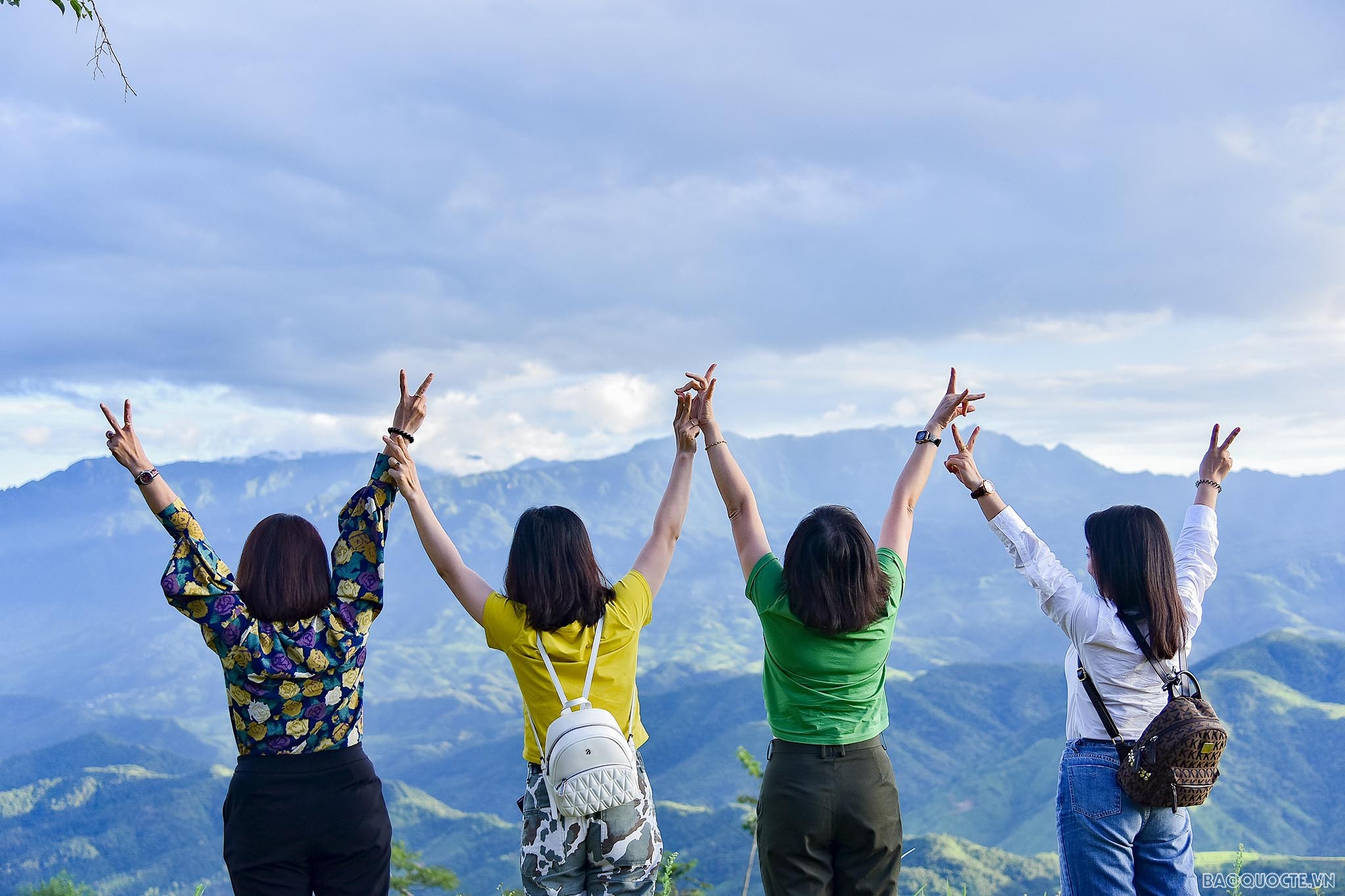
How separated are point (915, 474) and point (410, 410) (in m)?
2.52

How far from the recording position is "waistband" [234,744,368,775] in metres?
4.34

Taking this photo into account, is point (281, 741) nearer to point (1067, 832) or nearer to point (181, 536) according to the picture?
point (181, 536)

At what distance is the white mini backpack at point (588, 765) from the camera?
3.93 meters

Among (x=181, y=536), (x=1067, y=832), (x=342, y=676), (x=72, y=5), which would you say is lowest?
(x=1067, y=832)

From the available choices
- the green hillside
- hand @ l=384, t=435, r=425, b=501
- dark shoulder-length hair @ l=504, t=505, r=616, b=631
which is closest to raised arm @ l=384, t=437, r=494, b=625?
hand @ l=384, t=435, r=425, b=501

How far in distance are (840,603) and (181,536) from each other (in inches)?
113

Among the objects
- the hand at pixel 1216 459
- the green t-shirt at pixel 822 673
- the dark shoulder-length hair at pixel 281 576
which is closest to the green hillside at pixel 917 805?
the hand at pixel 1216 459

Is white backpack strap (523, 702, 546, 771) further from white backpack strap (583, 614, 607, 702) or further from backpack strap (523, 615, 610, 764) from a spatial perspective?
white backpack strap (583, 614, 607, 702)

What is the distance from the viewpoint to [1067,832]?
184 inches

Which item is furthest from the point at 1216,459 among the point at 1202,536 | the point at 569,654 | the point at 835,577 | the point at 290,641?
the point at 290,641

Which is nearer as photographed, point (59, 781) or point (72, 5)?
point (72, 5)

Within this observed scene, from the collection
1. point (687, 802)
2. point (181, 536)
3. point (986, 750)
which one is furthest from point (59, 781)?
point (181, 536)

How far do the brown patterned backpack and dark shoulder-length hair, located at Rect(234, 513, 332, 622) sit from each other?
12.2ft

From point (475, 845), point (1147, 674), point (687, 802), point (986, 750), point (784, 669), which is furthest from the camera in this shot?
point (986, 750)
